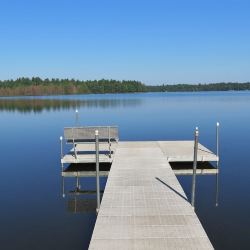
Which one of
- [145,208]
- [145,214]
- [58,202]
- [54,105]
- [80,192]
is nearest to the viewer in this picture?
[145,214]

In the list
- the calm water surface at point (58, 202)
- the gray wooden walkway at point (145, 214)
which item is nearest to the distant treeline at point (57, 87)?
the calm water surface at point (58, 202)

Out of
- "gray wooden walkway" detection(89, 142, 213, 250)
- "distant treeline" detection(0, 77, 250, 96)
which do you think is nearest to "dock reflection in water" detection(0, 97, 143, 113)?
"gray wooden walkway" detection(89, 142, 213, 250)

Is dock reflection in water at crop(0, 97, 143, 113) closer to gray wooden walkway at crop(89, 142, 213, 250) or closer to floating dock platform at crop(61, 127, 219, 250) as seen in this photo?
floating dock platform at crop(61, 127, 219, 250)

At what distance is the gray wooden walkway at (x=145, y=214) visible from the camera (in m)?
6.80

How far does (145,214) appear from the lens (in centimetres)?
821

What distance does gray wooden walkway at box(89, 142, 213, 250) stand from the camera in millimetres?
6801

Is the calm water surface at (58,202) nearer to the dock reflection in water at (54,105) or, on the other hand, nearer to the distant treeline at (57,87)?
the dock reflection in water at (54,105)

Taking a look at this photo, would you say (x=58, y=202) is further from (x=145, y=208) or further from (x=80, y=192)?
(x=145, y=208)

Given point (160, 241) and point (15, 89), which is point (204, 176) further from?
point (15, 89)

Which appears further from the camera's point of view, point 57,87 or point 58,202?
point 57,87

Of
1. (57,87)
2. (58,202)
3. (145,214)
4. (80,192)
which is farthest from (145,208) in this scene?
(57,87)

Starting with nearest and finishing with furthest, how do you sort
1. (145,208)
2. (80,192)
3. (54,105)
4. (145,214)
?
(145,214), (145,208), (80,192), (54,105)

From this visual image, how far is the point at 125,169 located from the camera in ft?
40.8

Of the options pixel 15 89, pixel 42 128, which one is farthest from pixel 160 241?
pixel 15 89
